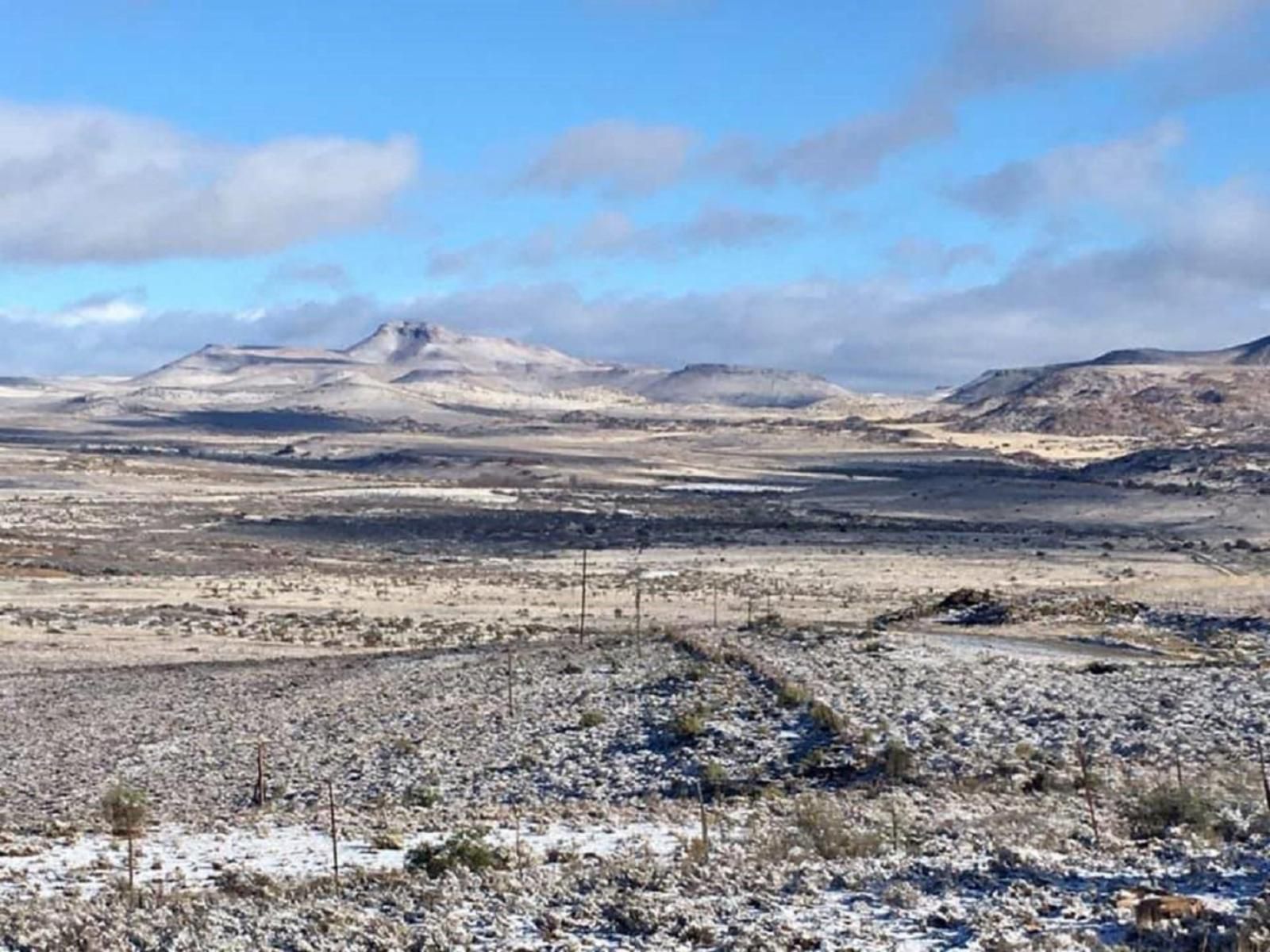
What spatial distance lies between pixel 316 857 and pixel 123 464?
4199 inches

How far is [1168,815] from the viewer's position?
1498cm

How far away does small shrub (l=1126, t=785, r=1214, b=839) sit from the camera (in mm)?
14734

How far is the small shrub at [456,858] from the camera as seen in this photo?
13.6 metres

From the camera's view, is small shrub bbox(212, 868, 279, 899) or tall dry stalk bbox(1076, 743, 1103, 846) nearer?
small shrub bbox(212, 868, 279, 899)

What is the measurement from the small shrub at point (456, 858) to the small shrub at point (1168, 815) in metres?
5.60

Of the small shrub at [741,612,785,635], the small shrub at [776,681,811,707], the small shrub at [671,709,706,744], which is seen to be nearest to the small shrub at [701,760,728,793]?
the small shrub at [671,709,706,744]

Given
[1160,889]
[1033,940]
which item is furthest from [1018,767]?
[1033,940]

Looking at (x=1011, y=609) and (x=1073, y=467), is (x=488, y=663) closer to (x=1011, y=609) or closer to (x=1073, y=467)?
(x=1011, y=609)

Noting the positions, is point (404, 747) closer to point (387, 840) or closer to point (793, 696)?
point (793, 696)

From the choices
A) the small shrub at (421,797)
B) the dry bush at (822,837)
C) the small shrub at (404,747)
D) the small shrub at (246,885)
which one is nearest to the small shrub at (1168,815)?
the dry bush at (822,837)

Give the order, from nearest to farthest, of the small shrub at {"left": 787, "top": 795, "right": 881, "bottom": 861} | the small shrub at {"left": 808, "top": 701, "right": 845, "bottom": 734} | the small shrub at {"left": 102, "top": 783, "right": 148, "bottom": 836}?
1. the small shrub at {"left": 787, "top": 795, "right": 881, "bottom": 861}
2. the small shrub at {"left": 102, "top": 783, "right": 148, "bottom": 836}
3. the small shrub at {"left": 808, "top": 701, "right": 845, "bottom": 734}

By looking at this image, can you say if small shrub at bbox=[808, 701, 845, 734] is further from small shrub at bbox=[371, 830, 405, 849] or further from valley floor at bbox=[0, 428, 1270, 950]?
small shrub at bbox=[371, 830, 405, 849]

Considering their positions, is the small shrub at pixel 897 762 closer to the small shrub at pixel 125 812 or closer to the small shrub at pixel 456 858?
the small shrub at pixel 456 858

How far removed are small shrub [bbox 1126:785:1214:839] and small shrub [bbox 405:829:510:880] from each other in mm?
5596
